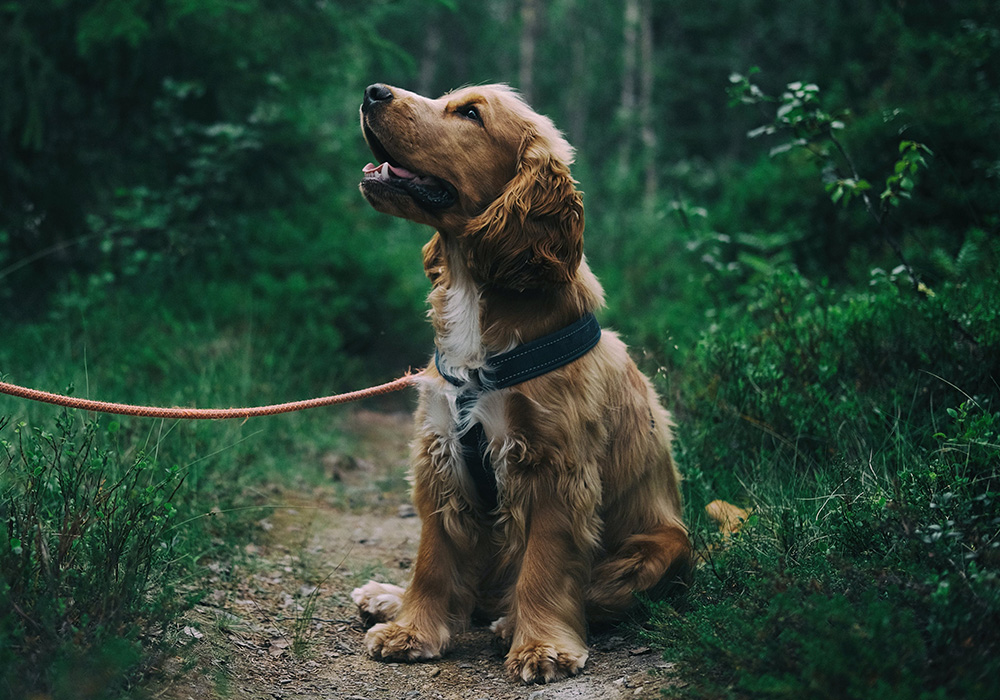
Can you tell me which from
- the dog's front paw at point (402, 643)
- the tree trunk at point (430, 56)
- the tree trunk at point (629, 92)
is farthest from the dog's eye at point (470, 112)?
the tree trunk at point (430, 56)

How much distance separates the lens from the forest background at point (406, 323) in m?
2.35

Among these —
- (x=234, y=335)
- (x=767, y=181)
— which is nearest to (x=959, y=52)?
(x=767, y=181)

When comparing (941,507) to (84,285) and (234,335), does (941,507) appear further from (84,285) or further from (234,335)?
(84,285)

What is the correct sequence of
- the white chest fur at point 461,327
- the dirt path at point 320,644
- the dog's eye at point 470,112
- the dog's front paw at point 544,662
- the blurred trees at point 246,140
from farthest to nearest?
1. the blurred trees at point 246,140
2. the dog's eye at point 470,112
3. the white chest fur at point 461,327
4. the dog's front paw at point 544,662
5. the dirt path at point 320,644

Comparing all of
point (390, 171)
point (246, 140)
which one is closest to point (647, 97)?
point (246, 140)

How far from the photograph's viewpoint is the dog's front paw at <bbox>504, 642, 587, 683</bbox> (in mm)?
2801

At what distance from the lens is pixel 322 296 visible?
22.8 ft

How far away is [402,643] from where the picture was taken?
3.03 meters

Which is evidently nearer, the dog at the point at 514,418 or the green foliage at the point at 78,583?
the green foliage at the point at 78,583

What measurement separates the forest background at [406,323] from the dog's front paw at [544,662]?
0.30 meters

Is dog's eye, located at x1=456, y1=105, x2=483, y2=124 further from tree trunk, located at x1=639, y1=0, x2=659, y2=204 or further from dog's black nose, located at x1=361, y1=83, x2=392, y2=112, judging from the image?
Result: tree trunk, located at x1=639, y1=0, x2=659, y2=204

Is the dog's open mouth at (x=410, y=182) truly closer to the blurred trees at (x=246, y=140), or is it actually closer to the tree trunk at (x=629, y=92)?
the blurred trees at (x=246, y=140)

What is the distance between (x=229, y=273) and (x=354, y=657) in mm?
4622

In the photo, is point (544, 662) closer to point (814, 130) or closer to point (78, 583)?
point (78, 583)
